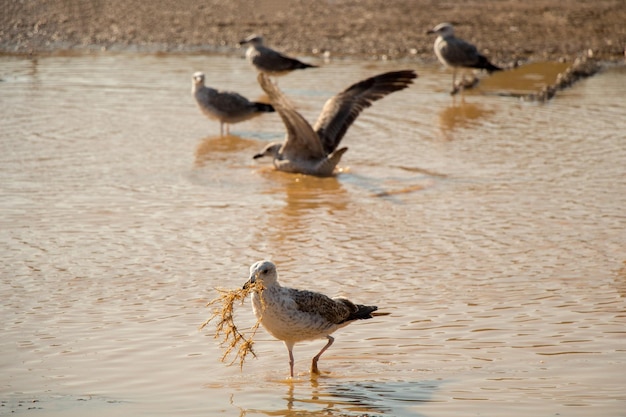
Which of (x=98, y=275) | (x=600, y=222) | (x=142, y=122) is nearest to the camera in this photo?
(x=98, y=275)

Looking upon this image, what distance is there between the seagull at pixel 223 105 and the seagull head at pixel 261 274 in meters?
6.71

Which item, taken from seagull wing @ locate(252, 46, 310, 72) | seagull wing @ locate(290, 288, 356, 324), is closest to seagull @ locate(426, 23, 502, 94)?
seagull wing @ locate(252, 46, 310, 72)

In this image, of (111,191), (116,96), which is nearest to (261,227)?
(111,191)

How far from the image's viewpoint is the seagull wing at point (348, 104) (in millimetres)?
11258

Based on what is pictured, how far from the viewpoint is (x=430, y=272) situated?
290 inches

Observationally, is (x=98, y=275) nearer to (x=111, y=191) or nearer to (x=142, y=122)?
(x=111, y=191)

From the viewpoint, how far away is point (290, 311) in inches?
226

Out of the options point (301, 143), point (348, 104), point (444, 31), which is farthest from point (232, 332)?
point (444, 31)

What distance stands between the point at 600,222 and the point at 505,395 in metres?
3.55

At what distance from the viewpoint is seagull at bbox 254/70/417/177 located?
10391 mm

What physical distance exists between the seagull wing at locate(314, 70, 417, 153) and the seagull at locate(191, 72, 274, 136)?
1360mm

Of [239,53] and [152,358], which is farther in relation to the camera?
[239,53]

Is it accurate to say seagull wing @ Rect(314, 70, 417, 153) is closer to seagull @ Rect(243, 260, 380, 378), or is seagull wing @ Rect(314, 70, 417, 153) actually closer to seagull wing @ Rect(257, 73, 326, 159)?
seagull wing @ Rect(257, 73, 326, 159)

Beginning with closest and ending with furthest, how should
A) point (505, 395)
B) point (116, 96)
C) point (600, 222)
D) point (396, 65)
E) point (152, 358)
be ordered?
point (505, 395), point (152, 358), point (600, 222), point (116, 96), point (396, 65)
